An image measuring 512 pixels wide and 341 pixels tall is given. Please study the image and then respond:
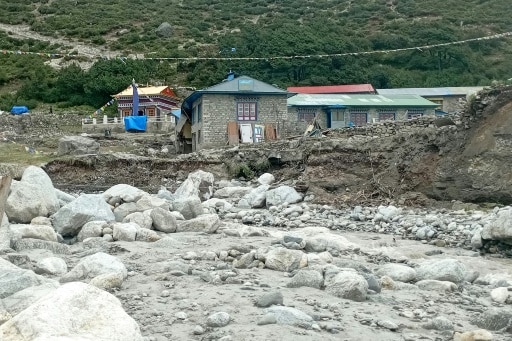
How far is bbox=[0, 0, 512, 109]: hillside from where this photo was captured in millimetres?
57531

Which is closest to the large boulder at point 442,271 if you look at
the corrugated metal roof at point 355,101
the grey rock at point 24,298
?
the grey rock at point 24,298

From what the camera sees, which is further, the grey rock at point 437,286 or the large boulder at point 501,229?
the large boulder at point 501,229

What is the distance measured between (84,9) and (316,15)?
96.5ft

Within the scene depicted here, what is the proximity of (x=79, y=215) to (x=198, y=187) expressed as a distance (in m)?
8.85

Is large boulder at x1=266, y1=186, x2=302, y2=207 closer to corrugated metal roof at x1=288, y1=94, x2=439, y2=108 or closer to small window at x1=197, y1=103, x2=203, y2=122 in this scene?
small window at x1=197, y1=103, x2=203, y2=122

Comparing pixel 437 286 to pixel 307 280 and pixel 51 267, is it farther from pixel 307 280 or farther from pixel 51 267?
pixel 51 267

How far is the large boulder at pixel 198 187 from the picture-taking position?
19.3 metres

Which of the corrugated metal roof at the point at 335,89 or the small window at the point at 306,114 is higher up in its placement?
the corrugated metal roof at the point at 335,89

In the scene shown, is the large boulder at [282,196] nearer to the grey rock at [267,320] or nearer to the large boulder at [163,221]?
the large boulder at [163,221]

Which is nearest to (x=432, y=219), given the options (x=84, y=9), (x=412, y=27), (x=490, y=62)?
(x=490, y=62)

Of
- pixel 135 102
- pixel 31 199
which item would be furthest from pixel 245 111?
pixel 31 199


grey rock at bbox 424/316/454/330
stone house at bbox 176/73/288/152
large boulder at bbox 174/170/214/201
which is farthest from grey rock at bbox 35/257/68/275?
stone house at bbox 176/73/288/152

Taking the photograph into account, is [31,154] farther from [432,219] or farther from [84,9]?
[84,9]

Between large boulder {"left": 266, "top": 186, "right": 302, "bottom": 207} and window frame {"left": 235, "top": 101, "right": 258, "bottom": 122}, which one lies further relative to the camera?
window frame {"left": 235, "top": 101, "right": 258, "bottom": 122}
